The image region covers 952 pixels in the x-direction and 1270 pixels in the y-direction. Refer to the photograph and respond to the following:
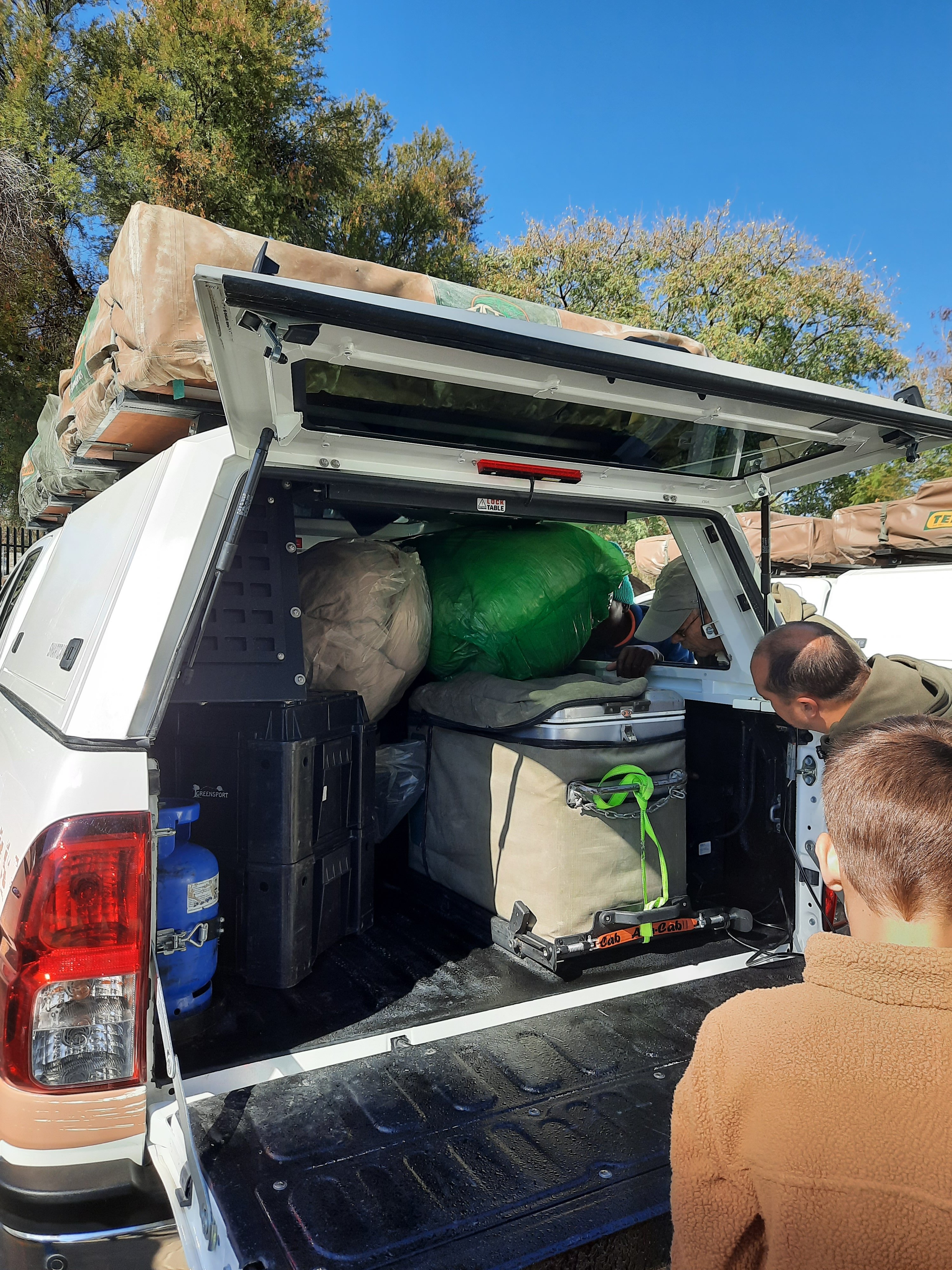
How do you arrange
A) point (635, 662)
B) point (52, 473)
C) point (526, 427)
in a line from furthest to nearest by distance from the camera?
point (52, 473), point (635, 662), point (526, 427)

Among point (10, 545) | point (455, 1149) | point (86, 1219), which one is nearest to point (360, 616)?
point (455, 1149)

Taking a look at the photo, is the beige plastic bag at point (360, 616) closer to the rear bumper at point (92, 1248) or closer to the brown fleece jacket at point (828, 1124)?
the rear bumper at point (92, 1248)

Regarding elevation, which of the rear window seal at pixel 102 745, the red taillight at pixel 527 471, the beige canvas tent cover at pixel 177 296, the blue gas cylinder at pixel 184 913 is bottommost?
the blue gas cylinder at pixel 184 913

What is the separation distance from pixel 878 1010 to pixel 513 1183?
3.14 feet

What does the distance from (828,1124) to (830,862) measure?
322 mm

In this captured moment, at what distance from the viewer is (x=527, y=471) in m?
2.36

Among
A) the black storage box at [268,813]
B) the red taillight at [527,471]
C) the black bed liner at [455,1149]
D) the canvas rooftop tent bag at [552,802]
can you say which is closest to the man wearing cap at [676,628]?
the canvas rooftop tent bag at [552,802]

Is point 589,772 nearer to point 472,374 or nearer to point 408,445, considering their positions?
point 408,445

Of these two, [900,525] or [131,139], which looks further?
[131,139]

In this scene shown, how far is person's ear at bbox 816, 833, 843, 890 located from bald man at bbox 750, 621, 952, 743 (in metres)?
1.42

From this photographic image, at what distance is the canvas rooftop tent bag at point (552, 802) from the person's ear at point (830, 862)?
140cm

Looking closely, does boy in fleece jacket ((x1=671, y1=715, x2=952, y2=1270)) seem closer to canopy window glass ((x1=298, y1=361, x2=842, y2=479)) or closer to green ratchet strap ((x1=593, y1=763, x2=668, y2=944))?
canopy window glass ((x1=298, y1=361, x2=842, y2=479))

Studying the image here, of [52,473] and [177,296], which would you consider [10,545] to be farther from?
[177,296]

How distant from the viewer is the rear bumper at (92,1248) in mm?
1419
